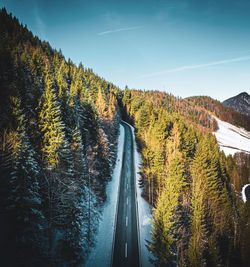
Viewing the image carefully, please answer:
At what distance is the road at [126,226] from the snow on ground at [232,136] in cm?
11479

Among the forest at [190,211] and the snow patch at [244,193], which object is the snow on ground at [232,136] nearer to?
the snow patch at [244,193]

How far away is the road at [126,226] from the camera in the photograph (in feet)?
72.6

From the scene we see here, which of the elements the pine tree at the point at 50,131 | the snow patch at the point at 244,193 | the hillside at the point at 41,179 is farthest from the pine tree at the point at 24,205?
the snow patch at the point at 244,193

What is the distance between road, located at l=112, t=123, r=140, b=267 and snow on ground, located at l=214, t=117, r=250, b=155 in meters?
115

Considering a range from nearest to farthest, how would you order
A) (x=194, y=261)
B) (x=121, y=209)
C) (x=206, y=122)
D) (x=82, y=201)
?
(x=194, y=261) < (x=82, y=201) < (x=121, y=209) < (x=206, y=122)

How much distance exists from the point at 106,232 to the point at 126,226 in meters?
3.35

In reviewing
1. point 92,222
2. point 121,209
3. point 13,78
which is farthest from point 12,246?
point 13,78

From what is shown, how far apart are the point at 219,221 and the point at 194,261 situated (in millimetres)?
16331

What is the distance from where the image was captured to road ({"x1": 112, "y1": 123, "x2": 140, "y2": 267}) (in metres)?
22.1

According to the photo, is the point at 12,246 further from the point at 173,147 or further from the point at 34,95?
the point at 173,147

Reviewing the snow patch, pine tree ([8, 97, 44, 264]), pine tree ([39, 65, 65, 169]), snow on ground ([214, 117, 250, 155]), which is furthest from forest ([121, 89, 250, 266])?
snow on ground ([214, 117, 250, 155])

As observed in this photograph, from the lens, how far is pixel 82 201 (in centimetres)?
2208

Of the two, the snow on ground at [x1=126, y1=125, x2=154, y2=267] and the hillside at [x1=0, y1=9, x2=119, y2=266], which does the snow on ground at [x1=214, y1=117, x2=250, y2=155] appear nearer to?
the snow on ground at [x1=126, y1=125, x2=154, y2=267]

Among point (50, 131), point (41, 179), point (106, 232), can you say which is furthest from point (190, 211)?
point (50, 131)
